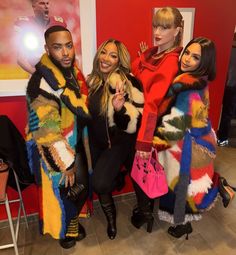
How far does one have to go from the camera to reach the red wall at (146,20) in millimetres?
1837

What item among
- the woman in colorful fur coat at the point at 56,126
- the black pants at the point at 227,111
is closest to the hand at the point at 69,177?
the woman in colorful fur coat at the point at 56,126

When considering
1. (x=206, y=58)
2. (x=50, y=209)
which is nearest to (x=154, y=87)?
(x=206, y=58)

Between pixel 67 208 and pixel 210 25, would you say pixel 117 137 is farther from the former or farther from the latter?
pixel 210 25

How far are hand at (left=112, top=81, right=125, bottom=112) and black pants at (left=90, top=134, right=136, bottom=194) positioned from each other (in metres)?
0.22

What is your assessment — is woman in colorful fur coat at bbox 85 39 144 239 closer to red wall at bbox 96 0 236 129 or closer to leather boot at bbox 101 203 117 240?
leather boot at bbox 101 203 117 240

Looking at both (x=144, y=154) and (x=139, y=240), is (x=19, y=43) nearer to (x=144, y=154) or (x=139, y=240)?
(x=144, y=154)

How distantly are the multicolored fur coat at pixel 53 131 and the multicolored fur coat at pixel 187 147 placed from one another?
51 centimetres

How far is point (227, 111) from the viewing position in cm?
365

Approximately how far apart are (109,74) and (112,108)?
218 mm

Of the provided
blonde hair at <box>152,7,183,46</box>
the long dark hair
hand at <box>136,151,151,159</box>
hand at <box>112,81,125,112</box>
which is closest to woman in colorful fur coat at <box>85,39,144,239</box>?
hand at <box>112,81,125,112</box>

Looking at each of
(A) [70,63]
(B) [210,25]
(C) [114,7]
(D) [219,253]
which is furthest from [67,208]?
(B) [210,25]

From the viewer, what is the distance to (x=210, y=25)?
2180mm

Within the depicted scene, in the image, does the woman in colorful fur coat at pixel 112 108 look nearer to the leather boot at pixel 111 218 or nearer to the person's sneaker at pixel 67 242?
the leather boot at pixel 111 218

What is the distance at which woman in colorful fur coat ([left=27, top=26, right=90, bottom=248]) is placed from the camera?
1.44 m
